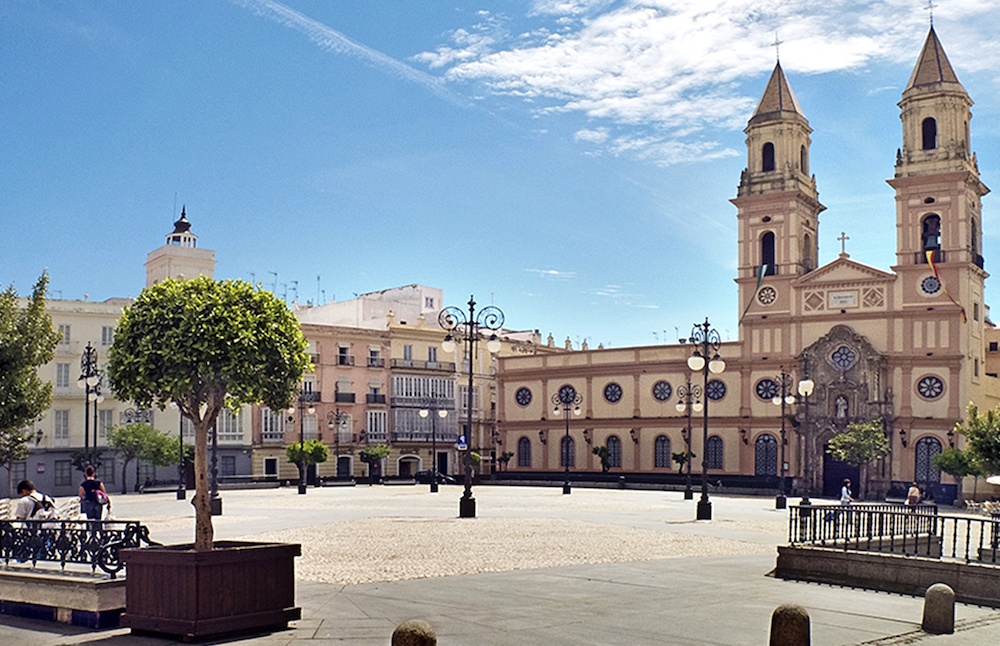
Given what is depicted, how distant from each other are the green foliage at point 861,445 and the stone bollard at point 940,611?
42.2 metres

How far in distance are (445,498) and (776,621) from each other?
35.0 m

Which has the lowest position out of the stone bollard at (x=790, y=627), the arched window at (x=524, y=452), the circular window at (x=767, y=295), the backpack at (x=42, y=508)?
the arched window at (x=524, y=452)

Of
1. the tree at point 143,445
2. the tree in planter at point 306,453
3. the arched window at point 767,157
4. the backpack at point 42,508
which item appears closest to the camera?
the backpack at point 42,508

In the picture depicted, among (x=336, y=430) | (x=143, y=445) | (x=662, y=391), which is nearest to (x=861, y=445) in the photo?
(x=662, y=391)

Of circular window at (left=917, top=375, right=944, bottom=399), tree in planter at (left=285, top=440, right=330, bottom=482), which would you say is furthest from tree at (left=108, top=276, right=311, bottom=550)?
circular window at (left=917, top=375, right=944, bottom=399)

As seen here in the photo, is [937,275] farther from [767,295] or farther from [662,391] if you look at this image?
[662,391]

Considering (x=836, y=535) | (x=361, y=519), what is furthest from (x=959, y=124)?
(x=836, y=535)

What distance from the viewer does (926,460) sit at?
55594 millimetres

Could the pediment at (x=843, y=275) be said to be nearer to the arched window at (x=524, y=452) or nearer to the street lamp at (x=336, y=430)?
the arched window at (x=524, y=452)

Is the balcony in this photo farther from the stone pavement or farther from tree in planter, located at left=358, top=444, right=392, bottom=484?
the stone pavement

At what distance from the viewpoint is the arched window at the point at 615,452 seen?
→ 222 ft

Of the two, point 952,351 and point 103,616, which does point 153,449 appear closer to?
point 952,351

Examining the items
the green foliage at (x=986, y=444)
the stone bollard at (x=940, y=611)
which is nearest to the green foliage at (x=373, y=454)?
the green foliage at (x=986, y=444)

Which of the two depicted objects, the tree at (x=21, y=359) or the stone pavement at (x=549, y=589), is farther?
the tree at (x=21, y=359)
